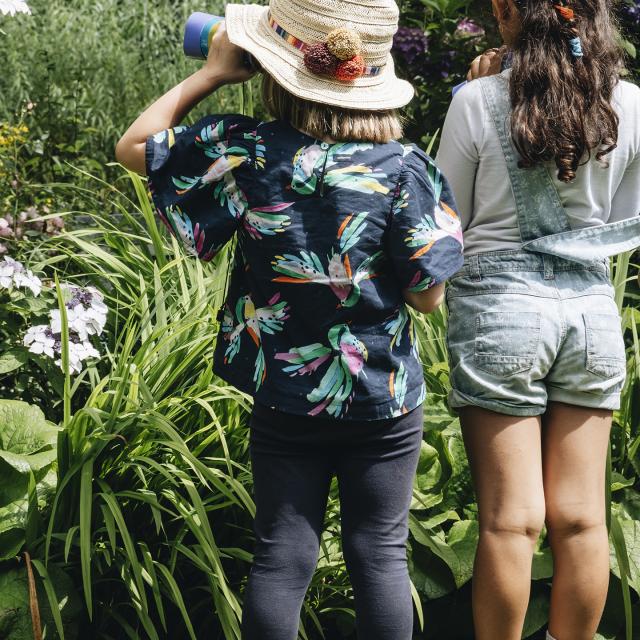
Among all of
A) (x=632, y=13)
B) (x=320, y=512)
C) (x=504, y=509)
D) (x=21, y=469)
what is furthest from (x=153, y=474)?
(x=632, y=13)

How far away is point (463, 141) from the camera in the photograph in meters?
2.08

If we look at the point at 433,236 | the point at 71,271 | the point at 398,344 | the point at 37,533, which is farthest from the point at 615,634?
the point at 71,271

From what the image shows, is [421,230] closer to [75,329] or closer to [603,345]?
[603,345]

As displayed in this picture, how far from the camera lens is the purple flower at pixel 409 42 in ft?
12.7

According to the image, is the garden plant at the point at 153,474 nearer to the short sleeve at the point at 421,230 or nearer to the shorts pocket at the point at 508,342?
the shorts pocket at the point at 508,342

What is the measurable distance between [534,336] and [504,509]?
1.32 ft

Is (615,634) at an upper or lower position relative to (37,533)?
lower

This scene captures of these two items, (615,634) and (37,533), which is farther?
(615,634)

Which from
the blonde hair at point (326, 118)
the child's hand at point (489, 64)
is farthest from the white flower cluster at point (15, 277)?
the child's hand at point (489, 64)

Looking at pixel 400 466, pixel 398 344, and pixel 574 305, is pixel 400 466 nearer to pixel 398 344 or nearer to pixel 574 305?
pixel 398 344

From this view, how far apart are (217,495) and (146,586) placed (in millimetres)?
314

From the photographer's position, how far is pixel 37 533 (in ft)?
7.86

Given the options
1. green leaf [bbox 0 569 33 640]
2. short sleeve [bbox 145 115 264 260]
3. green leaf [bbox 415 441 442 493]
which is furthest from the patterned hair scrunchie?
green leaf [bbox 0 569 33 640]

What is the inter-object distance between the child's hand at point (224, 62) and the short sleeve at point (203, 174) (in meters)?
0.11
